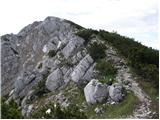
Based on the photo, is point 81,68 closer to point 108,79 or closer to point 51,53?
point 108,79

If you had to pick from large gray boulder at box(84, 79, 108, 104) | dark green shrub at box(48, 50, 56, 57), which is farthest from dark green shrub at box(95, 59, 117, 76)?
dark green shrub at box(48, 50, 56, 57)

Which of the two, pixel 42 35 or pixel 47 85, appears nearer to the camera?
pixel 47 85

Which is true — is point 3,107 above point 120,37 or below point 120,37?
below

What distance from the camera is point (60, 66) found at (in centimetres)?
3256

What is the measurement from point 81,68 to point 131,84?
493 centimetres

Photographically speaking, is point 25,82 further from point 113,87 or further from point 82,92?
point 113,87

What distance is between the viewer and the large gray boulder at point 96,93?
84.4 feet

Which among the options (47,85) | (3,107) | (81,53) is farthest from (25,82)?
(3,107)

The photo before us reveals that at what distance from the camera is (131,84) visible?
1032 inches

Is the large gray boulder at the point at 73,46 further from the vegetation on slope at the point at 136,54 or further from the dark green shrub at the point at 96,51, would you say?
the dark green shrub at the point at 96,51

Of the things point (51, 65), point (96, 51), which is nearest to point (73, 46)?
point (51, 65)

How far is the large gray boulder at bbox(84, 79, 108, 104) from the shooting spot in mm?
25727

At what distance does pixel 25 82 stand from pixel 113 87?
10.1m

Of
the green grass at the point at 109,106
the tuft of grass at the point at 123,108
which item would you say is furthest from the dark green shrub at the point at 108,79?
the tuft of grass at the point at 123,108
